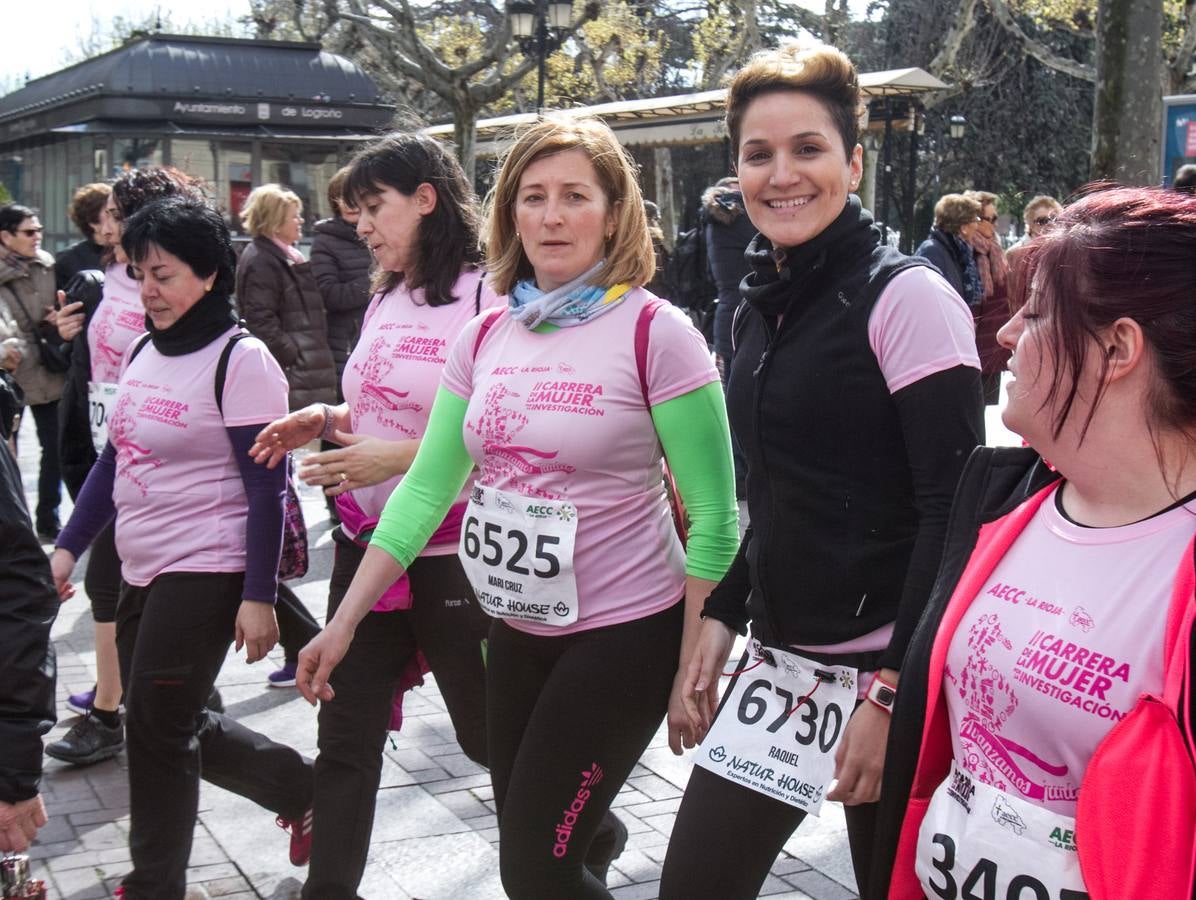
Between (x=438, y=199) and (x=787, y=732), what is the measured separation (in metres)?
1.82

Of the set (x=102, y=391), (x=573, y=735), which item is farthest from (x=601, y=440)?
(x=102, y=391)

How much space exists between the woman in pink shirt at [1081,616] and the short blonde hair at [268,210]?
649cm

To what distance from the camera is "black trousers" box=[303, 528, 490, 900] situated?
349 centimetres

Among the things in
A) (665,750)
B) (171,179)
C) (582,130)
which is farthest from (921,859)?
(171,179)

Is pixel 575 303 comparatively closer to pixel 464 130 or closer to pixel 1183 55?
pixel 464 130

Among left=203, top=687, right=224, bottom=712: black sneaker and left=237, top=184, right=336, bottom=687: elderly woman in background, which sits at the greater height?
left=237, top=184, right=336, bottom=687: elderly woman in background

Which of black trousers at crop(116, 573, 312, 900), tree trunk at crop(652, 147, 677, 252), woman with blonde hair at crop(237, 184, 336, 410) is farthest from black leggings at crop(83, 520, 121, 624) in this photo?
tree trunk at crop(652, 147, 677, 252)

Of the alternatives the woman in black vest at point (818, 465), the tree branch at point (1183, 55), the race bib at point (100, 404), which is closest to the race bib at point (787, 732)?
the woman in black vest at point (818, 465)

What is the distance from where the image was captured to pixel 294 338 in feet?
27.6

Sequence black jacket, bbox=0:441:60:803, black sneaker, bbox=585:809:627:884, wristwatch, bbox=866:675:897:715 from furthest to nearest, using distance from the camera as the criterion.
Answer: black sneaker, bbox=585:809:627:884, black jacket, bbox=0:441:60:803, wristwatch, bbox=866:675:897:715

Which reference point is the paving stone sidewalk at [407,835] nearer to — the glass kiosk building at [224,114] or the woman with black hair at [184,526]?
the woman with black hair at [184,526]

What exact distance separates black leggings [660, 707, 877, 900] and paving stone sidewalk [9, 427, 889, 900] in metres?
1.33

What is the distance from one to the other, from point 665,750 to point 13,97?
2251 cm

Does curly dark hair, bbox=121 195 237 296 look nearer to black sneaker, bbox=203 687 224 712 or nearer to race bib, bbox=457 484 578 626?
race bib, bbox=457 484 578 626
